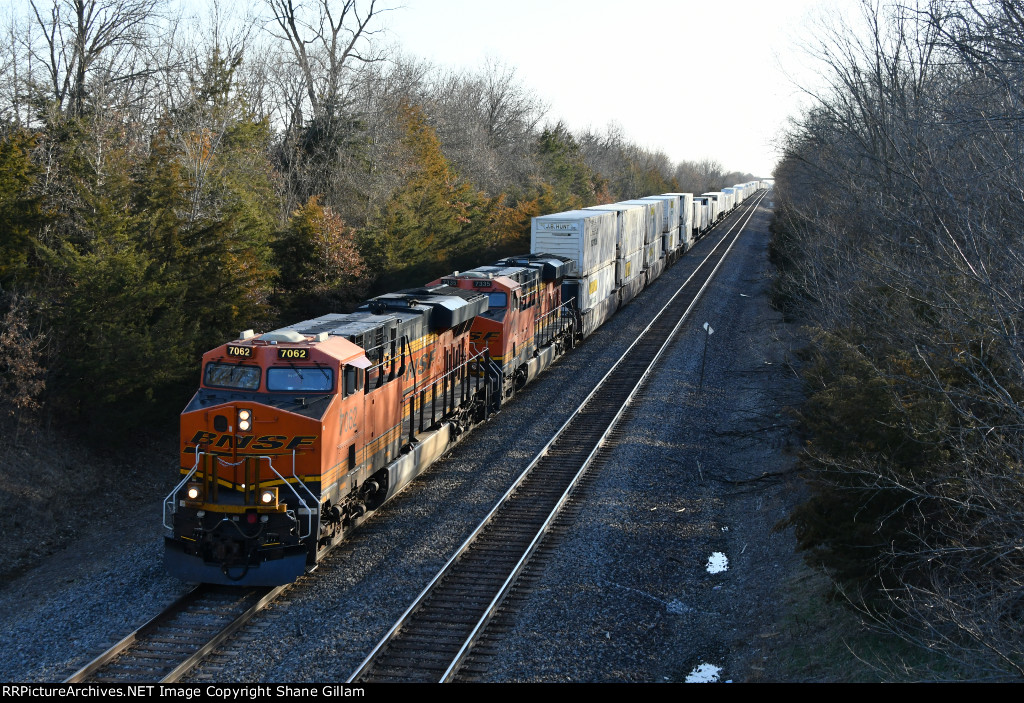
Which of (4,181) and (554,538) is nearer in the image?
(554,538)

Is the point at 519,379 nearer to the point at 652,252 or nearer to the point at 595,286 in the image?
the point at 595,286

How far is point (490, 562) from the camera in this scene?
13.7 meters

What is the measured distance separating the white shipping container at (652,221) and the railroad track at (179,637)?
115ft

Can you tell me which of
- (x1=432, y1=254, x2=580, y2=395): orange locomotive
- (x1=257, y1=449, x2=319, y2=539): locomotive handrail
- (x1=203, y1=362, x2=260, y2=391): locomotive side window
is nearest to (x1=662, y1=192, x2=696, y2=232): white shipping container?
(x1=432, y1=254, x2=580, y2=395): orange locomotive

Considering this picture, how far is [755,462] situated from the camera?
1938cm

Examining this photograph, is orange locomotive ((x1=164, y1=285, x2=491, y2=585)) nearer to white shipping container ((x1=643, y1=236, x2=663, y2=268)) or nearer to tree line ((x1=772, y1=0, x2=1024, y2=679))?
tree line ((x1=772, y1=0, x2=1024, y2=679))

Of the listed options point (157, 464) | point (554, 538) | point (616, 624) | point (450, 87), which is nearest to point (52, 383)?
point (157, 464)

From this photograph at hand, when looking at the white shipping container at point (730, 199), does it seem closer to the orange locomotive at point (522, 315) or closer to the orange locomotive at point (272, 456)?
the orange locomotive at point (522, 315)

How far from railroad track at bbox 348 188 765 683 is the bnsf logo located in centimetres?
277

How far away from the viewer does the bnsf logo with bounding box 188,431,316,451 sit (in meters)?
12.4

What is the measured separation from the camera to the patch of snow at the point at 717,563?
550 inches

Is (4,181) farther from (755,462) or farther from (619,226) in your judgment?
(619,226)

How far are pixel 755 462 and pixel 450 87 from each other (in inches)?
2227

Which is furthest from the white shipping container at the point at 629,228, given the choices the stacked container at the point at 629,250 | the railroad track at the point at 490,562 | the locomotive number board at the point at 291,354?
the locomotive number board at the point at 291,354
